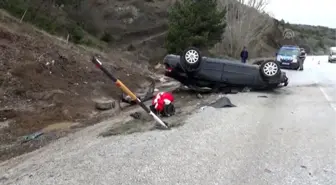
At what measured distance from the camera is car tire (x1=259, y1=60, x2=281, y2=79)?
13.8 metres

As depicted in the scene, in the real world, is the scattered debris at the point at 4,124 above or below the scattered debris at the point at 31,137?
below

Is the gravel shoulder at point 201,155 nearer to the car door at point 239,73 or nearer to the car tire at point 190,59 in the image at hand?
the car tire at point 190,59

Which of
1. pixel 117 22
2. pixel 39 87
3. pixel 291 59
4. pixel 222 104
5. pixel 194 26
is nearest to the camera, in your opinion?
pixel 222 104

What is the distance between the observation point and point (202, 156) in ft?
20.0

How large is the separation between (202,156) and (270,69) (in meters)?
8.41

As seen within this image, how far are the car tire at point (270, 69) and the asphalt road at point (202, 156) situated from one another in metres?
4.34

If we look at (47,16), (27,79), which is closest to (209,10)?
(47,16)

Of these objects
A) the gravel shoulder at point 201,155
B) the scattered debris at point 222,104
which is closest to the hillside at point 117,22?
the scattered debris at point 222,104

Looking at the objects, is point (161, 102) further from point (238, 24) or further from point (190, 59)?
point (238, 24)

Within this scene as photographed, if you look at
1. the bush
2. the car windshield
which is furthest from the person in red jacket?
the car windshield

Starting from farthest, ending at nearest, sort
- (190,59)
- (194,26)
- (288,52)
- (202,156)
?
(288,52) → (194,26) → (190,59) → (202,156)

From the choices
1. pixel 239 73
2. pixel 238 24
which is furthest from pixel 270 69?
pixel 238 24

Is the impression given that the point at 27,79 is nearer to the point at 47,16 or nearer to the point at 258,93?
the point at 258,93

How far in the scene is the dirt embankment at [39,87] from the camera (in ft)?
35.1
